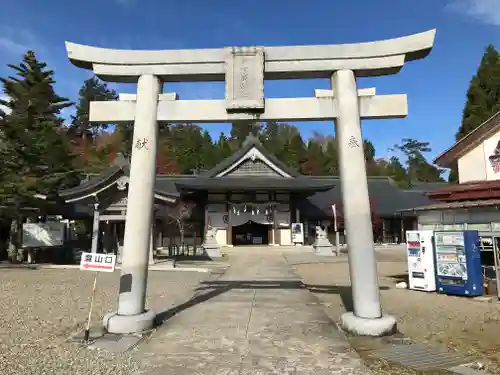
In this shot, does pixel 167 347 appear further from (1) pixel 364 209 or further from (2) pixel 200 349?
(1) pixel 364 209

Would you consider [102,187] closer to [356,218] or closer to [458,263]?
[356,218]

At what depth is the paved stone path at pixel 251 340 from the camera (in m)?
4.50

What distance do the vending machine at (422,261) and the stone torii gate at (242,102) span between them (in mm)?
5101

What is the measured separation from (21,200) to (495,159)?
19262 millimetres

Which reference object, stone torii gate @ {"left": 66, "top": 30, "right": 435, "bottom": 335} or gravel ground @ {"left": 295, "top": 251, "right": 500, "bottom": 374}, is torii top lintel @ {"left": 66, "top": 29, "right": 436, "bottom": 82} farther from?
gravel ground @ {"left": 295, "top": 251, "right": 500, "bottom": 374}

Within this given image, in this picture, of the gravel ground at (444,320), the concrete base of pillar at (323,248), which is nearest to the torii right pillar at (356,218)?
the gravel ground at (444,320)

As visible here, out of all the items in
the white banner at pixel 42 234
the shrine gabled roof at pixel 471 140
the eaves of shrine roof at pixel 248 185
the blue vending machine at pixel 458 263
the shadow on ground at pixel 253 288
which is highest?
the eaves of shrine roof at pixel 248 185

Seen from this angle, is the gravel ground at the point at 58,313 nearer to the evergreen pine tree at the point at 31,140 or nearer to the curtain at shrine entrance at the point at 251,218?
the evergreen pine tree at the point at 31,140

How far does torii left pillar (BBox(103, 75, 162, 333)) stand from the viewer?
6027 millimetres

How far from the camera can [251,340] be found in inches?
218

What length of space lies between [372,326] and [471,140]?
1026 cm

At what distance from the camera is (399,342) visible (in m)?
5.42

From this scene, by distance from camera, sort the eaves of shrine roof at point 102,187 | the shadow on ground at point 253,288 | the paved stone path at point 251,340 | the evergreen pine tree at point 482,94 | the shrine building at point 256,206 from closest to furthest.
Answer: the paved stone path at point 251,340 < the shadow on ground at point 253,288 < the eaves of shrine roof at point 102,187 < the evergreen pine tree at point 482,94 < the shrine building at point 256,206

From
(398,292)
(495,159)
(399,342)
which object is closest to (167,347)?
(399,342)
